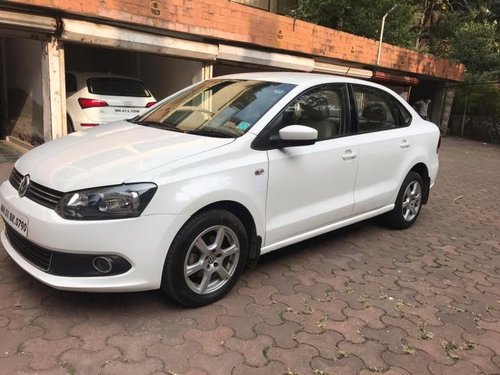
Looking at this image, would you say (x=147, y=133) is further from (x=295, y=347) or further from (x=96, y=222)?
(x=295, y=347)

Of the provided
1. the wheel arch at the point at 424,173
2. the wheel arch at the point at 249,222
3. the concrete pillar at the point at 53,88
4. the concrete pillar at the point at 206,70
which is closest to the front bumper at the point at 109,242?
the wheel arch at the point at 249,222

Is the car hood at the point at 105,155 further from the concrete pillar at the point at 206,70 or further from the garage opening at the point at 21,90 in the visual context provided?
the concrete pillar at the point at 206,70

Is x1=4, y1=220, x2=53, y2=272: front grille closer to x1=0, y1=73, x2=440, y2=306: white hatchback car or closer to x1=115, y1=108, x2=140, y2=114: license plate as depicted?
x1=0, y1=73, x2=440, y2=306: white hatchback car

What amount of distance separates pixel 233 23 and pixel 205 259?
24.5 feet

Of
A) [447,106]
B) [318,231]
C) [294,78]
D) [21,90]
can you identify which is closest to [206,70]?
[21,90]

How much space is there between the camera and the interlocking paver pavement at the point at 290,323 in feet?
8.58

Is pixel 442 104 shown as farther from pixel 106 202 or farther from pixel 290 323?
pixel 106 202

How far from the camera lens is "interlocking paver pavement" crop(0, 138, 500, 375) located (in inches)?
103

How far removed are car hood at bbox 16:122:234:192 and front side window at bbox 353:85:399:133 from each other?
5.34 feet

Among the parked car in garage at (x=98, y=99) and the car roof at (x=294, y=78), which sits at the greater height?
the car roof at (x=294, y=78)

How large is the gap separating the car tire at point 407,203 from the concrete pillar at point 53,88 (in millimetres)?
5172

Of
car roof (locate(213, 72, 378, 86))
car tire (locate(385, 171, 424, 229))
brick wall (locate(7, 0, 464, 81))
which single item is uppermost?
brick wall (locate(7, 0, 464, 81))

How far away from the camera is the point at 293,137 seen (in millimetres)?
3361

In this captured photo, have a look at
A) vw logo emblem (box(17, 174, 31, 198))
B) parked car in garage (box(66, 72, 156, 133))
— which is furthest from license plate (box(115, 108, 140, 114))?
vw logo emblem (box(17, 174, 31, 198))
